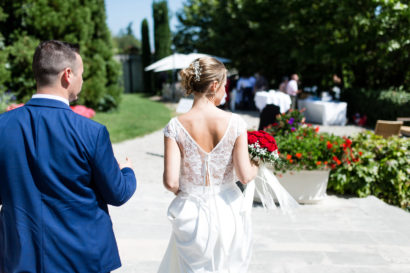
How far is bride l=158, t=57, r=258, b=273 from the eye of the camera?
2.23 meters

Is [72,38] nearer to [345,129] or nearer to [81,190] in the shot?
[345,129]

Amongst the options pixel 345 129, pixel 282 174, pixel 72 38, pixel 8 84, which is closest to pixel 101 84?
pixel 72 38

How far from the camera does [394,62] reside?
1434 centimetres

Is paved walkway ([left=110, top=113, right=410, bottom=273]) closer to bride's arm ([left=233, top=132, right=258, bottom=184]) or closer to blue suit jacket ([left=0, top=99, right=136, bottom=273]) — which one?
bride's arm ([left=233, top=132, right=258, bottom=184])

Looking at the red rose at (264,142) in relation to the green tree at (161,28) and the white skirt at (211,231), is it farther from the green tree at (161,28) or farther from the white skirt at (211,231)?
the green tree at (161,28)

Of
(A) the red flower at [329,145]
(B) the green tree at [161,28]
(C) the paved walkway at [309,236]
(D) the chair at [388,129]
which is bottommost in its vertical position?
(C) the paved walkway at [309,236]

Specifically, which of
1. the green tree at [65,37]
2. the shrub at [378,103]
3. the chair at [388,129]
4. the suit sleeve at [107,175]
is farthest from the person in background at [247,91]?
the suit sleeve at [107,175]

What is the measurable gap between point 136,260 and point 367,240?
2.54 m

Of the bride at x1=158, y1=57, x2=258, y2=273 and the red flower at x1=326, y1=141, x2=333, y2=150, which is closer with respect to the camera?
the bride at x1=158, y1=57, x2=258, y2=273

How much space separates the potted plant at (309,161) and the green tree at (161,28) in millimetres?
24978

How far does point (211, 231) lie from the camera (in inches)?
90.5

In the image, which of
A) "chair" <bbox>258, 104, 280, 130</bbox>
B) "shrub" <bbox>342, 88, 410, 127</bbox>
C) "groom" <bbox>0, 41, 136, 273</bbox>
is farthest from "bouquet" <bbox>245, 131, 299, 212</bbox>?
"shrub" <bbox>342, 88, 410, 127</bbox>

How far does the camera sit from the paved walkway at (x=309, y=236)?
11.4 feet

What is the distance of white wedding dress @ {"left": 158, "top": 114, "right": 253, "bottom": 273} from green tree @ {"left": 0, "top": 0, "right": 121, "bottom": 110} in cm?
1131
